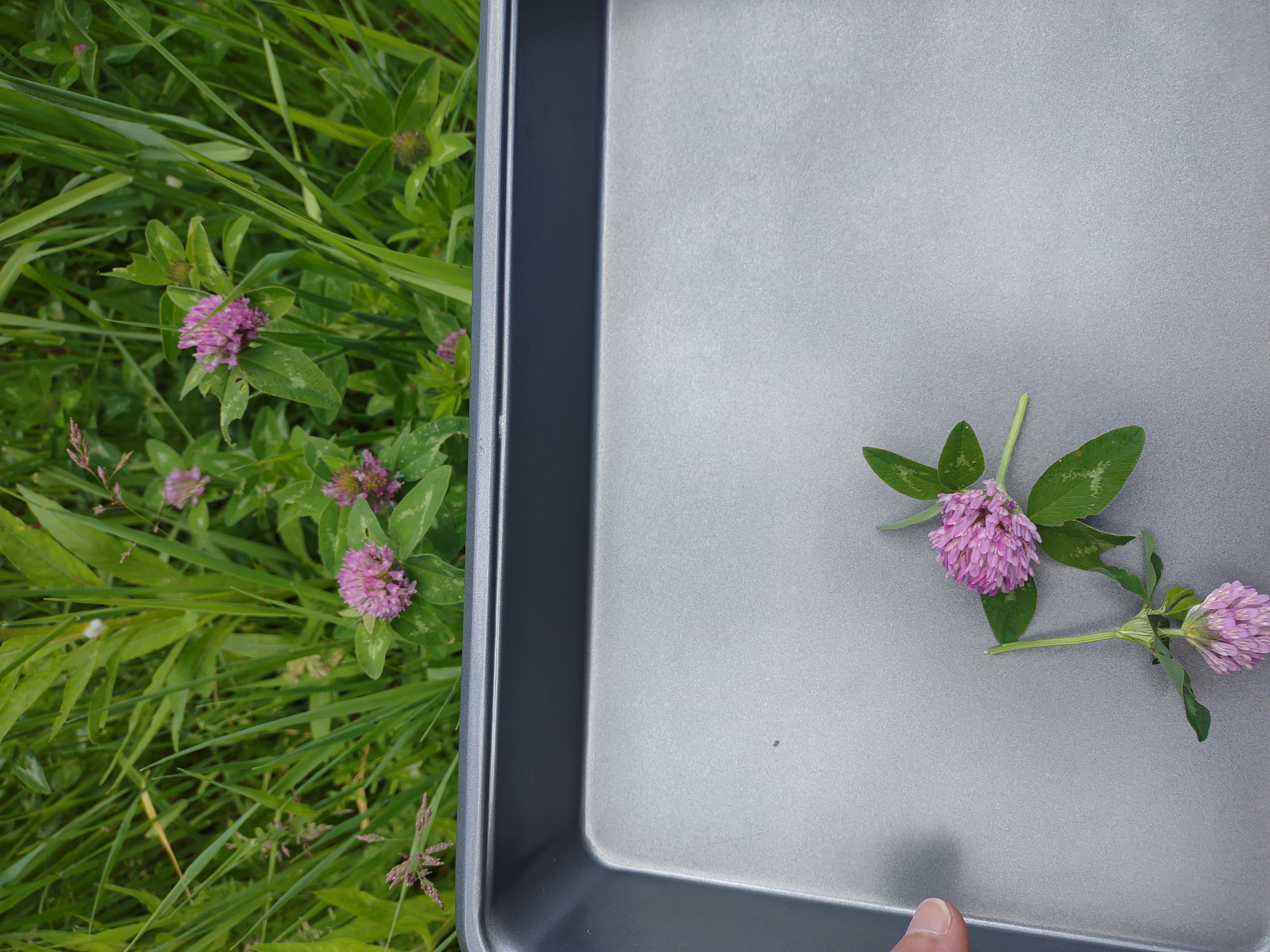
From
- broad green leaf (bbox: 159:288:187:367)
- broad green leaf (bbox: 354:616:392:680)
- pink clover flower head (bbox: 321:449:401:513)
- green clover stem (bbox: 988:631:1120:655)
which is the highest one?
broad green leaf (bbox: 159:288:187:367)

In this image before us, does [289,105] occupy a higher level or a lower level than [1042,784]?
higher

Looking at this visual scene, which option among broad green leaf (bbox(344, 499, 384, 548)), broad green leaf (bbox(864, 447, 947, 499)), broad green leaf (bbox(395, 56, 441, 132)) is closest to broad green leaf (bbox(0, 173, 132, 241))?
broad green leaf (bbox(395, 56, 441, 132))

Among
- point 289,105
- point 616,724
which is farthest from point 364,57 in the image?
point 616,724

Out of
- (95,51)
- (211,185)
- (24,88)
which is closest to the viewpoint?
(24,88)

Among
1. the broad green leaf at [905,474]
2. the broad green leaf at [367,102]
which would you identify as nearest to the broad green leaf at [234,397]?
the broad green leaf at [367,102]

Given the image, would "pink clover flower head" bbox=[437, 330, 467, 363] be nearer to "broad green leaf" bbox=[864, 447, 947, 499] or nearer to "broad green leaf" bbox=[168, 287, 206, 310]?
"broad green leaf" bbox=[168, 287, 206, 310]

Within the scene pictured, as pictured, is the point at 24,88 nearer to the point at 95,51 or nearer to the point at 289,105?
the point at 95,51

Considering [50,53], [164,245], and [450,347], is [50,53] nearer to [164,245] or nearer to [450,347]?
[164,245]

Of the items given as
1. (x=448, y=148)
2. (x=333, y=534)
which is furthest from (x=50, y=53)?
(x=333, y=534)

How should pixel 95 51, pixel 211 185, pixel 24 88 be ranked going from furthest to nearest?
1. pixel 211 185
2. pixel 95 51
3. pixel 24 88
